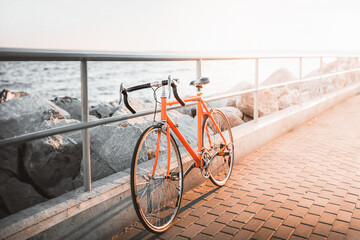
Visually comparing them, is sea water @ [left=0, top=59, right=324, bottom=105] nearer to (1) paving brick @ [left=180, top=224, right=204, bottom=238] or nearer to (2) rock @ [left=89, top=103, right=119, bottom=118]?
(2) rock @ [left=89, top=103, right=119, bottom=118]

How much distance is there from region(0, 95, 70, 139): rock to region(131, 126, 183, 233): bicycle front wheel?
7.59 feet

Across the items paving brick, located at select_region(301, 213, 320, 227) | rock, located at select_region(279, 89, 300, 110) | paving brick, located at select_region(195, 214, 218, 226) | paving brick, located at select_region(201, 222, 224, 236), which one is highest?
rock, located at select_region(279, 89, 300, 110)

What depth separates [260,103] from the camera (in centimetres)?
970

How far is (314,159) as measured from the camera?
5824mm

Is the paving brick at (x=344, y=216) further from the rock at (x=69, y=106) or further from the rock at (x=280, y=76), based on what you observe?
the rock at (x=280, y=76)

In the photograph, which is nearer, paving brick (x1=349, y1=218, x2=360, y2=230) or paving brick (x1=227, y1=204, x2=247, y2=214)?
paving brick (x1=349, y1=218, x2=360, y2=230)

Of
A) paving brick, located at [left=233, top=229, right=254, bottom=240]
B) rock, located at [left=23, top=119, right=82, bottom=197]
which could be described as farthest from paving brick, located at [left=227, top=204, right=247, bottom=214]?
rock, located at [left=23, top=119, right=82, bottom=197]

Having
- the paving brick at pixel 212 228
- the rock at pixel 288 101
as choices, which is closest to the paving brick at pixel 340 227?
the paving brick at pixel 212 228

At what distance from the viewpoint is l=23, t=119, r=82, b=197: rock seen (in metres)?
4.36

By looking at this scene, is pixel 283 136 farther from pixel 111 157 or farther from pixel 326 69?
pixel 326 69

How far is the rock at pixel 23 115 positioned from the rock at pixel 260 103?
4.86 meters

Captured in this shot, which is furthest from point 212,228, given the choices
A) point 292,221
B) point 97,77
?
point 97,77

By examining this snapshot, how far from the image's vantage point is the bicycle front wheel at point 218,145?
438 centimetres

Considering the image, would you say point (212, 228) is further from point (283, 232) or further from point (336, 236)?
point (336, 236)
